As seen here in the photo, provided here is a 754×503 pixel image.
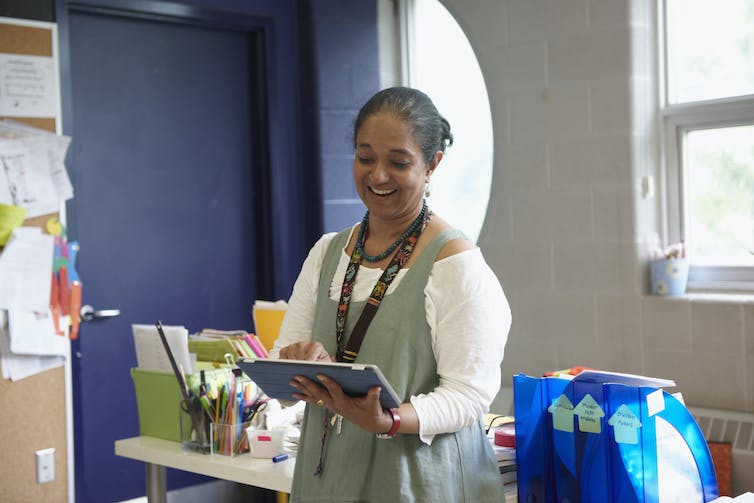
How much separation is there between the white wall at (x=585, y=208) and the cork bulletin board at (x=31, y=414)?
1.76 meters

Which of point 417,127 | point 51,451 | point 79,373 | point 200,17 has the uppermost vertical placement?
point 200,17

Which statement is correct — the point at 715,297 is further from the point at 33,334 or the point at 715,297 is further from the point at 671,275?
the point at 33,334

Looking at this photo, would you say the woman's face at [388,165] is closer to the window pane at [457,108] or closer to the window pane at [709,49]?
the window pane at [709,49]

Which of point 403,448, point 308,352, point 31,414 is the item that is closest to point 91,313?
point 31,414

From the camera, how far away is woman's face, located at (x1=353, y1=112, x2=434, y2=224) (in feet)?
5.27

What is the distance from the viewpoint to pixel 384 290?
162 cm

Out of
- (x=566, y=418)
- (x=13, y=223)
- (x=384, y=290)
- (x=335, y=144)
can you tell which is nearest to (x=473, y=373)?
(x=384, y=290)

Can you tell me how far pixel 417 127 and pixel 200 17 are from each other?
104 inches

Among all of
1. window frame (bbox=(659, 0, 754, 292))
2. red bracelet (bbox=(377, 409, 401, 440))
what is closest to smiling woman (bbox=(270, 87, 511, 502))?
red bracelet (bbox=(377, 409, 401, 440))

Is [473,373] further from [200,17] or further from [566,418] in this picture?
[200,17]

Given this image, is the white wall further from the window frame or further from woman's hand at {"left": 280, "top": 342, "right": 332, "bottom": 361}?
woman's hand at {"left": 280, "top": 342, "right": 332, "bottom": 361}

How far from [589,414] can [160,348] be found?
1250 millimetres

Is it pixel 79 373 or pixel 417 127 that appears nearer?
pixel 417 127

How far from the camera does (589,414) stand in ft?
5.88
